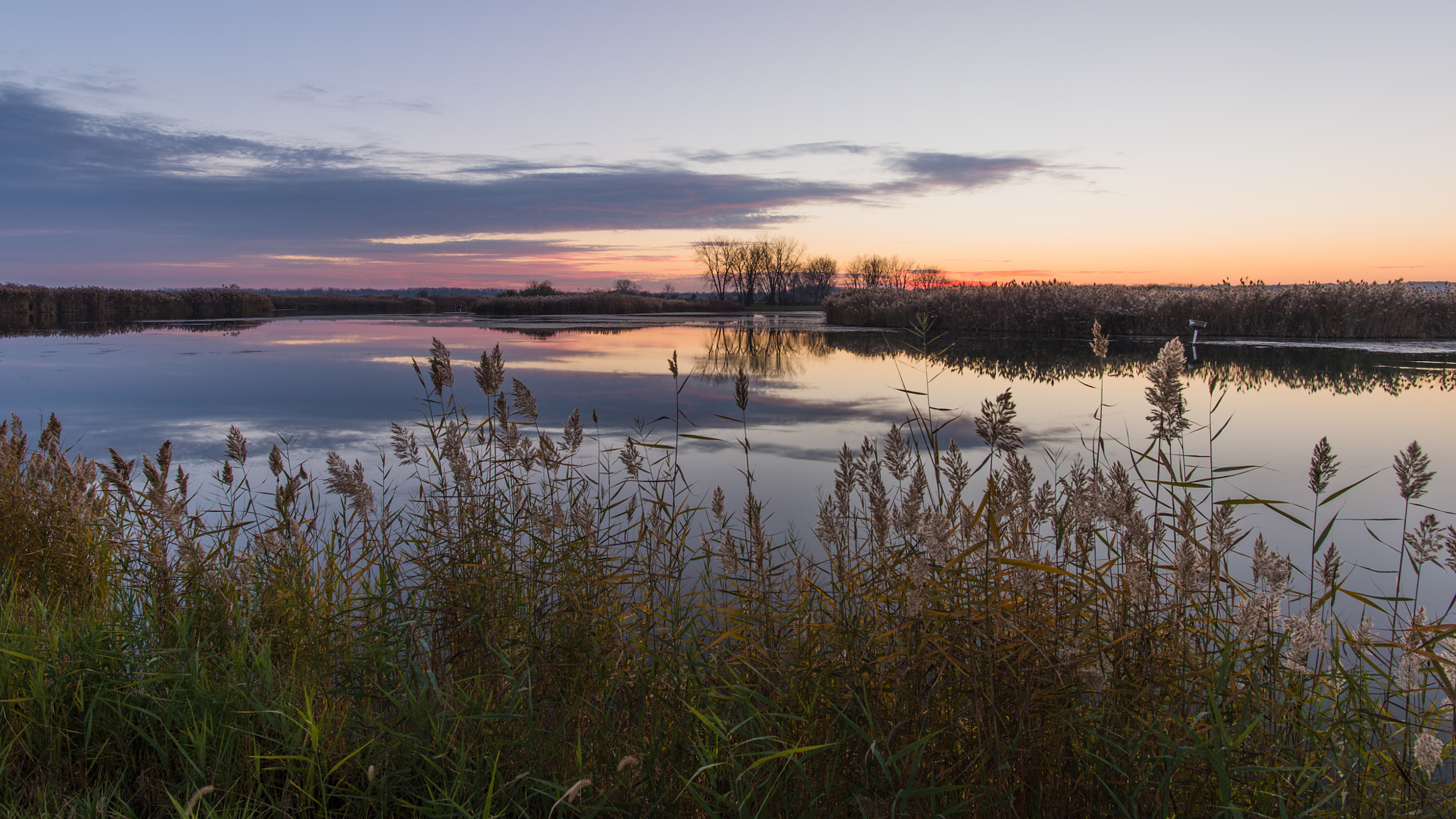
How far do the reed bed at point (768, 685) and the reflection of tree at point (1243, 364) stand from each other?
655 centimetres

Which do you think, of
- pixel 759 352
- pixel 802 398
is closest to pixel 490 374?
pixel 802 398

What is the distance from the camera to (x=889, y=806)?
1.95m

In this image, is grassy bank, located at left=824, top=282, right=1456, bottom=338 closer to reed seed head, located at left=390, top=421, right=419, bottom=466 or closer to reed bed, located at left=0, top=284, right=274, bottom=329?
reed seed head, located at left=390, top=421, right=419, bottom=466

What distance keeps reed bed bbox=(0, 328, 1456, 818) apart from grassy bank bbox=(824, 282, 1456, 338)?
59.2 ft

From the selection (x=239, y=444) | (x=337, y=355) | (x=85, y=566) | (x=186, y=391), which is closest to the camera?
(x=239, y=444)

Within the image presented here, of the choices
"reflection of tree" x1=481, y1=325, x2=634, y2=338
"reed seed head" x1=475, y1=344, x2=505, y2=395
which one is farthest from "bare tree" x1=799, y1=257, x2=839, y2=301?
"reed seed head" x1=475, y1=344, x2=505, y2=395

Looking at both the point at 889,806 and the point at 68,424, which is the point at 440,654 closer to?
the point at 889,806

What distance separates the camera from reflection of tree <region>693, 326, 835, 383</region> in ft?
46.3

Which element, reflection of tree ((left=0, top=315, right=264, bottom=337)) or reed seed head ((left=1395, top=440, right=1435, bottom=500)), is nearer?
reed seed head ((left=1395, top=440, right=1435, bottom=500))

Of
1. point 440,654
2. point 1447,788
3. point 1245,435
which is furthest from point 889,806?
point 1245,435

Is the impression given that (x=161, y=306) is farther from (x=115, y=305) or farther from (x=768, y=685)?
(x=768, y=685)

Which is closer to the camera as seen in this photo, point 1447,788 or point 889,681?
point 1447,788

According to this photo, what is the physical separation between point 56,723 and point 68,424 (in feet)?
27.0

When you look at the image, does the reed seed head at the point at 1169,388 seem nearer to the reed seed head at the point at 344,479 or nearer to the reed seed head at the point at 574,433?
the reed seed head at the point at 574,433
